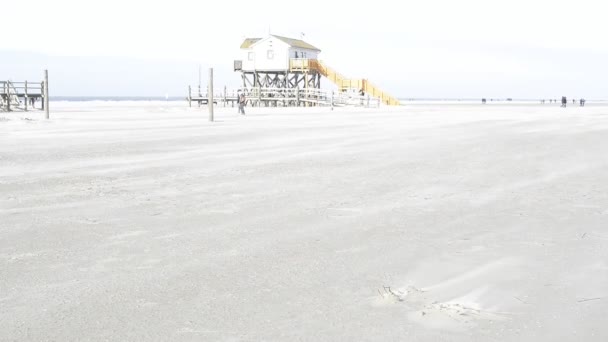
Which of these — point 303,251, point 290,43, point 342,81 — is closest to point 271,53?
point 290,43

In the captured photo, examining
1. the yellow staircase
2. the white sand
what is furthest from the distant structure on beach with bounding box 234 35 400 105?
the white sand

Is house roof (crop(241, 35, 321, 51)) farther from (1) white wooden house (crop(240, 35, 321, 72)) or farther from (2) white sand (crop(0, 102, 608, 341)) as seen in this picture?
(2) white sand (crop(0, 102, 608, 341))

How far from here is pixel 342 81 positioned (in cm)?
5375

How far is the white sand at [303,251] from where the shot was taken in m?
3.17

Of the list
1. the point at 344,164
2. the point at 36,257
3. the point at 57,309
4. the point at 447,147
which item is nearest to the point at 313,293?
the point at 57,309

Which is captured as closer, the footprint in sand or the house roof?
the footprint in sand

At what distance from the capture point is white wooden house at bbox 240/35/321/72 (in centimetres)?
5741

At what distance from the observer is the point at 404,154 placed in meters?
11.5

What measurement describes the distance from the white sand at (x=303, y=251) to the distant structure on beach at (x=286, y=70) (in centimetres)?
4414

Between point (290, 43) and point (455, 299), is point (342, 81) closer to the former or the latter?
point (290, 43)

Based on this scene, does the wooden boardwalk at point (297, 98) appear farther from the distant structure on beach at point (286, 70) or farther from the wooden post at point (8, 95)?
the wooden post at point (8, 95)

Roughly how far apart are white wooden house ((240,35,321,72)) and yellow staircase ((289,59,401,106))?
3.71 feet

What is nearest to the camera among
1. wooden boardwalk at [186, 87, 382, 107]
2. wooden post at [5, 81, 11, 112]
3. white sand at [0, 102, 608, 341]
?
white sand at [0, 102, 608, 341]

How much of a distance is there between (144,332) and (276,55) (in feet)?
183
